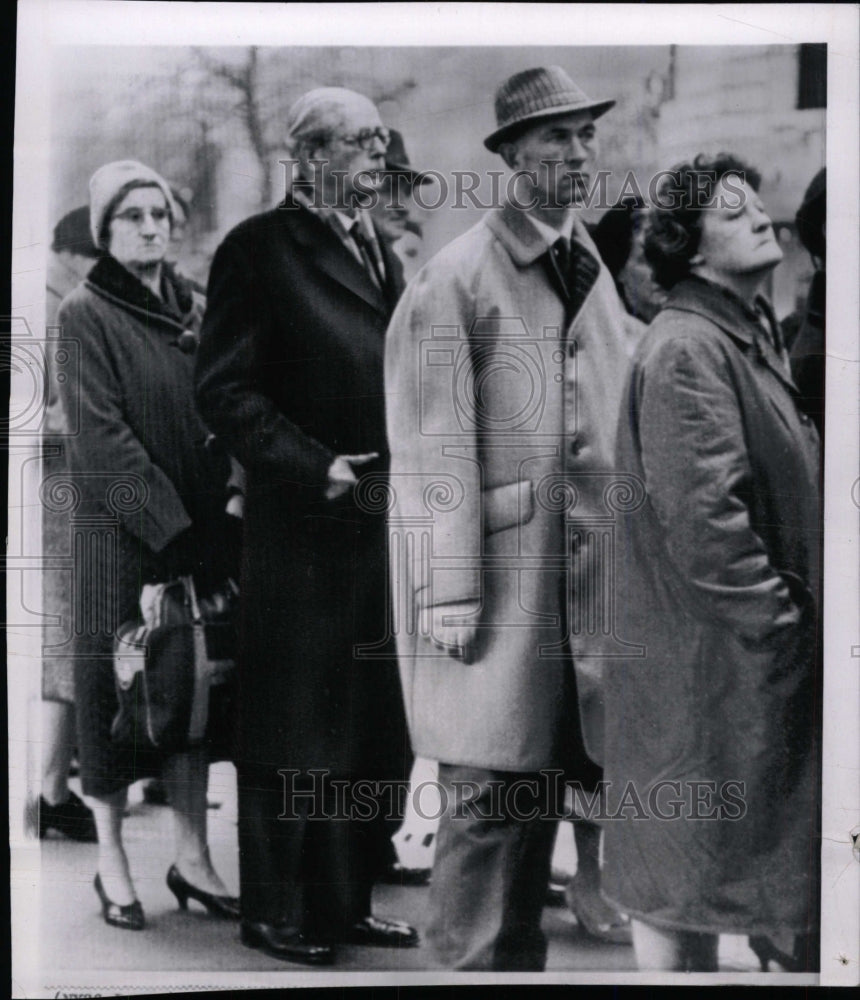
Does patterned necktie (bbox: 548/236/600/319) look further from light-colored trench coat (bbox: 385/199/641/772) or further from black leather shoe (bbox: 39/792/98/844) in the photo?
black leather shoe (bbox: 39/792/98/844)

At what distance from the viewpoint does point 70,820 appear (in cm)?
256

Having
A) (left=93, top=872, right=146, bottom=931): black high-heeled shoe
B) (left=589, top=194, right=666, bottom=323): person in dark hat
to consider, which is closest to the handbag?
(left=93, top=872, right=146, bottom=931): black high-heeled shoe

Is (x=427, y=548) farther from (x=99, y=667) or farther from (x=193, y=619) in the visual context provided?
(x=99, y=667)

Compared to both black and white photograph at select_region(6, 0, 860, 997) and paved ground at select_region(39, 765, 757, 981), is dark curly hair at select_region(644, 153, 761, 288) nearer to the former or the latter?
black and white photograph at select_region(6, 0, 860, 997)

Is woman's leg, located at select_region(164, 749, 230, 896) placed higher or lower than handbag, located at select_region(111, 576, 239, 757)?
lower

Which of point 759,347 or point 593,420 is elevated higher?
point 759,347

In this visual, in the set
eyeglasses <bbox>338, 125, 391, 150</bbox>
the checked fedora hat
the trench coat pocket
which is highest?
the checked fedora hat

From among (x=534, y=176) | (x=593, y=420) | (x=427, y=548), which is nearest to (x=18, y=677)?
(x=427, y=548)

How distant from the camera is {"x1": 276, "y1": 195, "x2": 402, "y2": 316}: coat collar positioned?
2.53 m

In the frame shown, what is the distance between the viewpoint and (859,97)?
102 inches

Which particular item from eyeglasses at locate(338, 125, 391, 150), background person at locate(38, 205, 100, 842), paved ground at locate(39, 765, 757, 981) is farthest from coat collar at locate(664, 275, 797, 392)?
background person at locate(38, 205, 100, 842)

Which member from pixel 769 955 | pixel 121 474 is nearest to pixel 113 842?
pixel 121 474

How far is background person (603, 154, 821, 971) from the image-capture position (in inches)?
99.3

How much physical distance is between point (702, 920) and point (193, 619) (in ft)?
4.74
